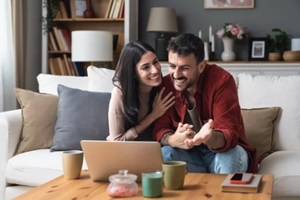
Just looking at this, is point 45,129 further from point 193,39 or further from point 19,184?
point 193,39

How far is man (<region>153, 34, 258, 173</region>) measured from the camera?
2232 mm

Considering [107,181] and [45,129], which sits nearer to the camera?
[107,181]

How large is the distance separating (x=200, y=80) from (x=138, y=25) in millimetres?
3147

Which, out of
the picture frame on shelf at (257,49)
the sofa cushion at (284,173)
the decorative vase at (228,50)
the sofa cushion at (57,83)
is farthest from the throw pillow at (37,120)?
the picture frame on shelf at (257,49)

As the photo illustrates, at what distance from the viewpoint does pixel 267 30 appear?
5219mm

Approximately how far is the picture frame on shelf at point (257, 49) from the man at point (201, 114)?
283cm

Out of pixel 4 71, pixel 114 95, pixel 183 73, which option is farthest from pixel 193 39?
pixel 4 71

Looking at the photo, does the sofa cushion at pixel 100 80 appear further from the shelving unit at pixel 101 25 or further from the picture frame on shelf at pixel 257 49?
the picture frame on shelf at pixel 257 49

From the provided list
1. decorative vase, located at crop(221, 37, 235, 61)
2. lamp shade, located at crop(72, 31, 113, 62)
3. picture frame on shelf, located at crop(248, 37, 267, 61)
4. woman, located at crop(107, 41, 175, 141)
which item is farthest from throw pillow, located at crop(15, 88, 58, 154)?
picture frame on shelf, located at crop(248, 37, 267, 61)

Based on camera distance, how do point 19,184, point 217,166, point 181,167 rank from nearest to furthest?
point 181,167, point 217,166, point 19,184

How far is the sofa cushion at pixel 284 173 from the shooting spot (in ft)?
7.84

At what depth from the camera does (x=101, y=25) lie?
17.6ft

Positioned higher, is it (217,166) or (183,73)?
(183,73)

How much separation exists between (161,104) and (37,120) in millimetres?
912
